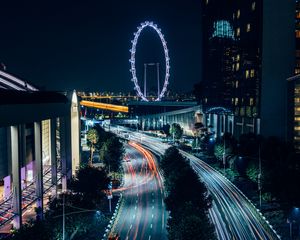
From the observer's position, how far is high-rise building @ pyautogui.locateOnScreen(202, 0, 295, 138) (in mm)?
73188

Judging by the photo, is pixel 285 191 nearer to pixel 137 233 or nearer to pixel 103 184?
pixel 137 233

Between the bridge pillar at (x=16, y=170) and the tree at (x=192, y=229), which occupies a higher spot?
the bridge pillar at (x=16, y=170)

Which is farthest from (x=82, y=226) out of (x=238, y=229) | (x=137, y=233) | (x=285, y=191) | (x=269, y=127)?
(x=269, y=127)

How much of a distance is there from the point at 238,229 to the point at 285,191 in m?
6.64

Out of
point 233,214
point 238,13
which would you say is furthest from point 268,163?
point 238,13

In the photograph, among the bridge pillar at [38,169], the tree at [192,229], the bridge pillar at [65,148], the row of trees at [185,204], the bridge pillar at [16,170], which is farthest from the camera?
the bridge pillar at [65,148]

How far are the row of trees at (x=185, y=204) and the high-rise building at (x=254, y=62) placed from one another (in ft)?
98.4

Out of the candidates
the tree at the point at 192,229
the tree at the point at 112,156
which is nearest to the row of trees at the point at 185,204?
the tree at the point at 192,229

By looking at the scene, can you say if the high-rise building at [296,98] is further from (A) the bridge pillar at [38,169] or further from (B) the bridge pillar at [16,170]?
(B) the bridge pillar at [16,170]

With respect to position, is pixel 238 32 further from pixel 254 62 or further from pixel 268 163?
pixel 268 163

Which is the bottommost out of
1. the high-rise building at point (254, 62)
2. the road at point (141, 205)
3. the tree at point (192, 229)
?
the road at point (141, 205)

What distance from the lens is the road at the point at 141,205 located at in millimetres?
33219

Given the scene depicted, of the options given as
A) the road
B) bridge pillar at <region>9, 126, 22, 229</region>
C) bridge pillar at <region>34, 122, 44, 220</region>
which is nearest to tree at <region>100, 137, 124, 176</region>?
the road

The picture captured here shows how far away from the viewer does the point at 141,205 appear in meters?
41.0
